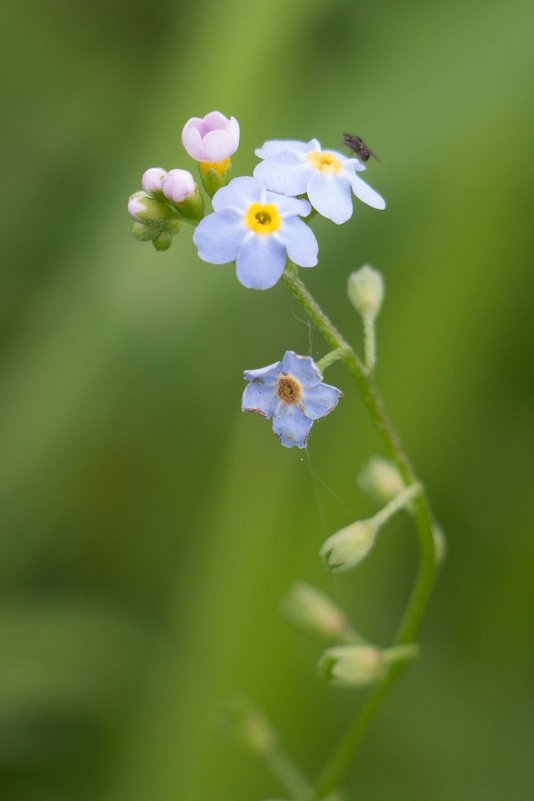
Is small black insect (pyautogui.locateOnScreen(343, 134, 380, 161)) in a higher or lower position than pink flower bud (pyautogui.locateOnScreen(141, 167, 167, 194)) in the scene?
lower

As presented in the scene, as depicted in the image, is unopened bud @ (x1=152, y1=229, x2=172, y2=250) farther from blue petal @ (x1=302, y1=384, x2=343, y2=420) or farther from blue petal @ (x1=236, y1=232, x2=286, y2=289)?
blue petal @ (x1=302, y1=384, x2=343, y2=420)

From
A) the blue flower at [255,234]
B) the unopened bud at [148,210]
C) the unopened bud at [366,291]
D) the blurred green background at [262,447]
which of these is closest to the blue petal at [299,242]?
the blue flower at [255,234]

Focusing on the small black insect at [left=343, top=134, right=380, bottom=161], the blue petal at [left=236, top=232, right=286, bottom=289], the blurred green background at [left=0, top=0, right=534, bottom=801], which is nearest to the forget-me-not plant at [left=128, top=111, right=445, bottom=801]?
the blue petal at [left=236, top=232, right=286, bottom=289]

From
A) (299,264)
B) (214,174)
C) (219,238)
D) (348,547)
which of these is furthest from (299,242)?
(348,547)

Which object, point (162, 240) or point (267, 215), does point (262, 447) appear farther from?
point (267, 215)

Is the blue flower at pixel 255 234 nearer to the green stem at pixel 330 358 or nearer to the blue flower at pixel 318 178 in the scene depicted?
the blue flower at pixel 318 178

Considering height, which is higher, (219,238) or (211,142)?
(211,142)
